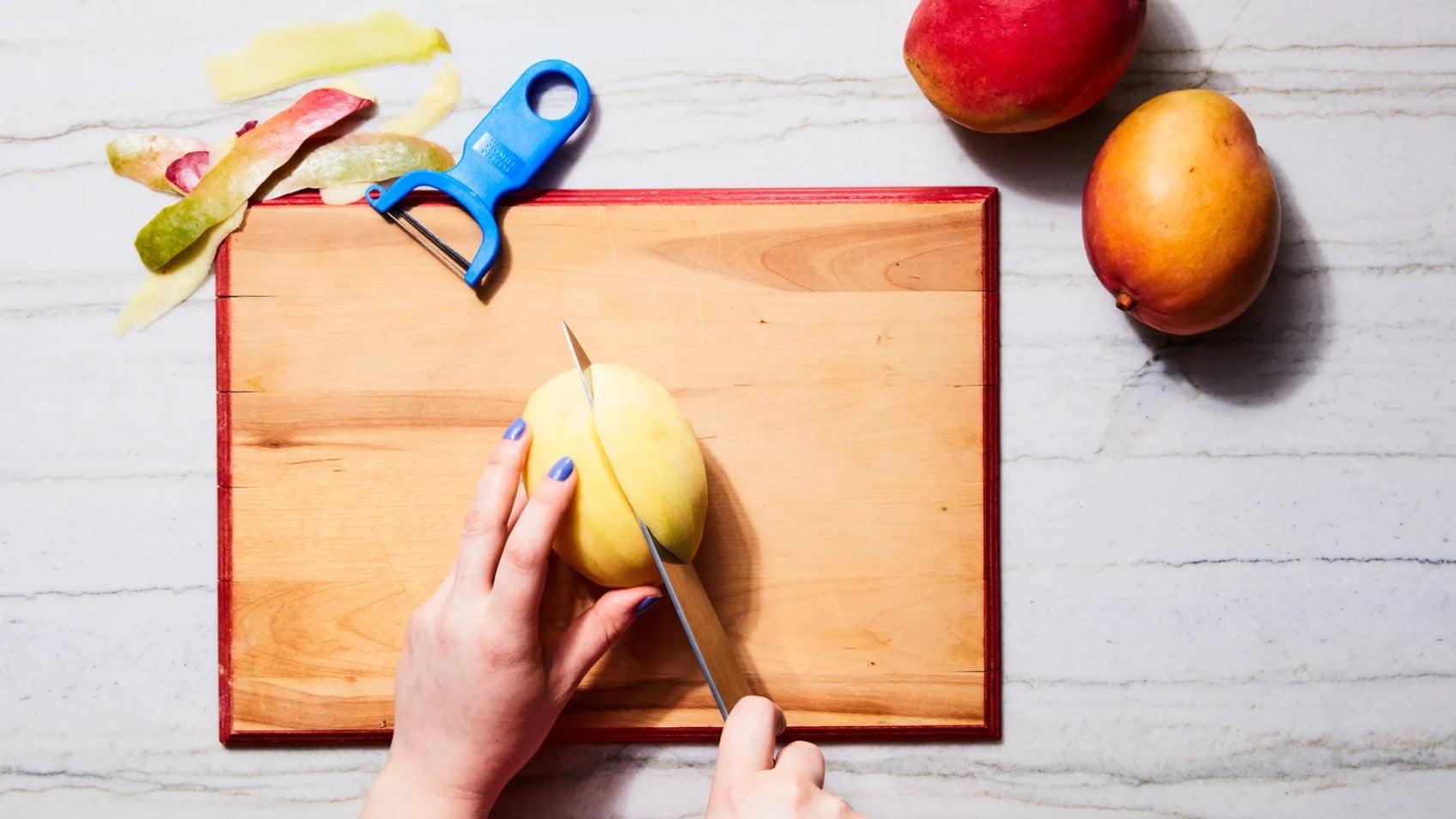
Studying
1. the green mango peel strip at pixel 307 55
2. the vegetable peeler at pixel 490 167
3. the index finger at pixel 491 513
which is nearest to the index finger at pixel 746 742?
the index finger at pixel 491 513

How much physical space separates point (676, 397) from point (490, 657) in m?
0.28

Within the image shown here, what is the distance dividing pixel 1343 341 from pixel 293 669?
105 centimetres

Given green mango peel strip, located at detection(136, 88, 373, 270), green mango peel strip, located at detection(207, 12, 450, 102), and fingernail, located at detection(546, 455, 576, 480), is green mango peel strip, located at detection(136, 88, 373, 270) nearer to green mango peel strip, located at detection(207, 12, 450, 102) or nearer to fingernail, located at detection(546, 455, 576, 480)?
green mango peel strip, located at detection(207, 12, 450, 102)

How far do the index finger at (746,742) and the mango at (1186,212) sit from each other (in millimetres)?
466

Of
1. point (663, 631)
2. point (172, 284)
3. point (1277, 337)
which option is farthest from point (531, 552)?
point (1277, 337)

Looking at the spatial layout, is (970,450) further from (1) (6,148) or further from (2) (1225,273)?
(1) (6,148)

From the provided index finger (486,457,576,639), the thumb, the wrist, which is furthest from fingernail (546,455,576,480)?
the wrist

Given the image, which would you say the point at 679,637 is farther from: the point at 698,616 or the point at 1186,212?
the point at 1186,212

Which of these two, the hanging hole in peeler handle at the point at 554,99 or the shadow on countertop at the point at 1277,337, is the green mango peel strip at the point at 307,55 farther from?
the shadow on countertop at the point at 1277,337

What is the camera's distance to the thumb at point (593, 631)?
2.60 feet

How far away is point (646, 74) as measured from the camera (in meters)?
0.89

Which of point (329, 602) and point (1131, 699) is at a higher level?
point (329, 602)

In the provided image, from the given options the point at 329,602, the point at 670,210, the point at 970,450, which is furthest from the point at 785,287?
the point at 329,602

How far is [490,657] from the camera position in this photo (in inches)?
29.9
